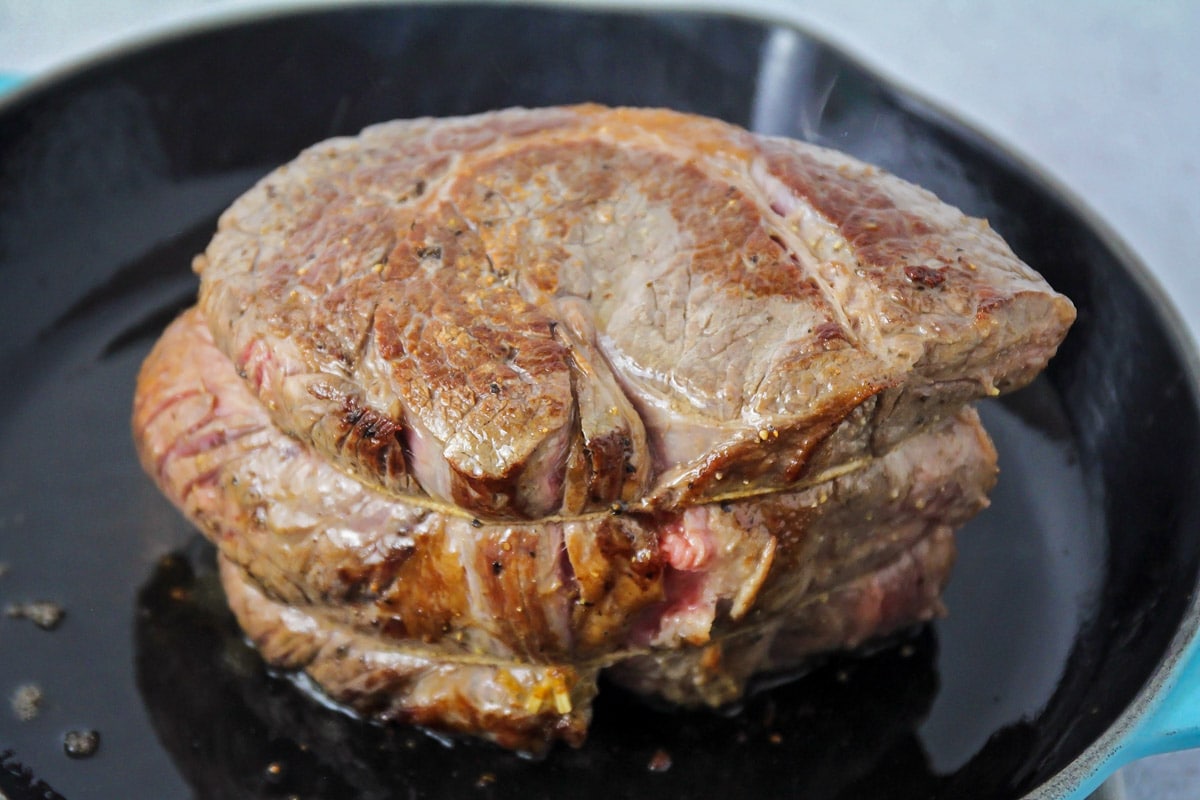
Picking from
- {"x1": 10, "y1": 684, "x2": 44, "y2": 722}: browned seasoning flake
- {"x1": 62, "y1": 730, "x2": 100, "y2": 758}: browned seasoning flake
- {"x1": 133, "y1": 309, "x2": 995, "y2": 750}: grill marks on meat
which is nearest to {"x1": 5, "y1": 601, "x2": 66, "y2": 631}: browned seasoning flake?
{"x1": 10, "y1": 684, "x2": 44, "y2": 722}: browned seasoning flake

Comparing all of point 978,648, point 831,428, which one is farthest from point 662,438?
point 978,648

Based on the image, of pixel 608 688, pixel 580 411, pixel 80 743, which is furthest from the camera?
pixel 608 688

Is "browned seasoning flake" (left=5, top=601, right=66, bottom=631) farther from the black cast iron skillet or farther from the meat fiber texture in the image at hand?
Result: the meat fiber texture

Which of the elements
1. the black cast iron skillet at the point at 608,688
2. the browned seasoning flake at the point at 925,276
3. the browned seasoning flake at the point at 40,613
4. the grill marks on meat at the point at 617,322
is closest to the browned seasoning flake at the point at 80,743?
the black cast iron skillet at the point at 608,688

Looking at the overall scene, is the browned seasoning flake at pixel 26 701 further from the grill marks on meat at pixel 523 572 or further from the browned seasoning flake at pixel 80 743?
the grill marks on meat at pixel 523 572

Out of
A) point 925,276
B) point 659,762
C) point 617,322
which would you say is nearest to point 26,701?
point 659,762

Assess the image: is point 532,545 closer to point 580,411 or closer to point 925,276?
point 580,411

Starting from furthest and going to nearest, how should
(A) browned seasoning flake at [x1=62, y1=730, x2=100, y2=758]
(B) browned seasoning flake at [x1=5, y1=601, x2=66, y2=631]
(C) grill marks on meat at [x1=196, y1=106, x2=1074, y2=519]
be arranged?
(B) browned seasoning flake at [x1=5, y1=601, x2=66, y2=631] → (A) browned seasoning flake at [x1=62, y1=730, x2=100, y2=758] → (C) grill marks on meat at [x1=196, y1=106, x2=1074, y2=519]
